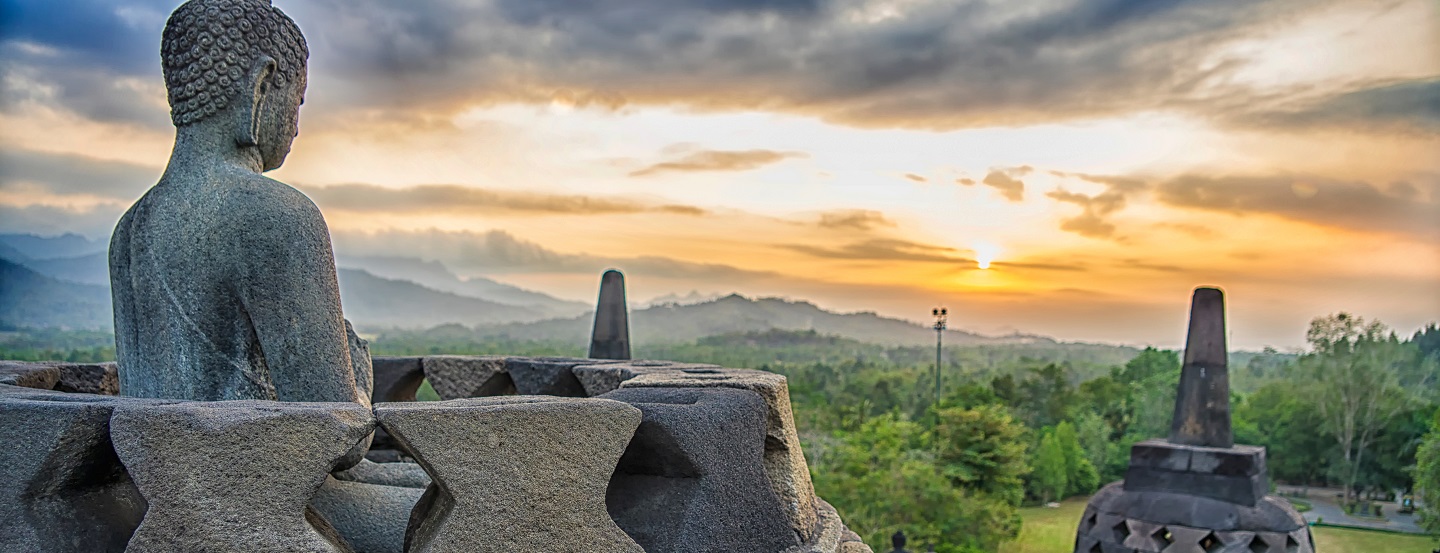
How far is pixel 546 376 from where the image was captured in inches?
185

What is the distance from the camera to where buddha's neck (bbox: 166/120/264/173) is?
3.00 m

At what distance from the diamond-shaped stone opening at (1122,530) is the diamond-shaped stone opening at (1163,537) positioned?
293 mm

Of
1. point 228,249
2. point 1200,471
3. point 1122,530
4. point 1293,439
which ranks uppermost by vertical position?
point 228,249

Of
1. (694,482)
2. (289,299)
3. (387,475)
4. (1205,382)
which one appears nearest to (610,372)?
(387,475)

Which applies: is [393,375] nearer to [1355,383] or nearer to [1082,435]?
[1355,383]

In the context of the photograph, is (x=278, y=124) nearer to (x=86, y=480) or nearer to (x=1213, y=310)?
(x=86, y=480)

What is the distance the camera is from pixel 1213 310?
10992 mm

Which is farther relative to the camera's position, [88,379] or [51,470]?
[88,379]

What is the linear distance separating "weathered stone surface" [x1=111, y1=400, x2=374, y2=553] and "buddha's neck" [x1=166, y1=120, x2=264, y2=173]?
3.58 feet

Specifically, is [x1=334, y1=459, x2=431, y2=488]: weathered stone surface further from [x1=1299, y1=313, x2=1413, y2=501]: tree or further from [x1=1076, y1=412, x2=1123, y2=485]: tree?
[x1=1076, y1=412, x2=1123, y2=485]: tree

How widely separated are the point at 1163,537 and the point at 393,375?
884 centimetres

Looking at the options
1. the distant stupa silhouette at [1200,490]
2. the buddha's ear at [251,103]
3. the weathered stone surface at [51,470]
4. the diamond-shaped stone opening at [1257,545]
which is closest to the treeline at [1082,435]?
the buddha's ear at [251,103]

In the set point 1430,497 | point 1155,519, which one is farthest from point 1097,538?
point 1430,497

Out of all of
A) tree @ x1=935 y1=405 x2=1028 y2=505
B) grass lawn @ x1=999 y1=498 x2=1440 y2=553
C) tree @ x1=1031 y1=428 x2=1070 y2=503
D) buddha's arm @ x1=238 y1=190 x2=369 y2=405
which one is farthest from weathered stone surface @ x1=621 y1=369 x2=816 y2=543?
tree @ x1=1031 y1=428 x2=1070 y2=503
